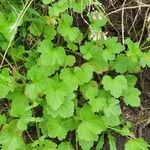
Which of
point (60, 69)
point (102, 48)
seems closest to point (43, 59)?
point (60, 69)

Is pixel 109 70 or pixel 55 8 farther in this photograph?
pixel 109 70

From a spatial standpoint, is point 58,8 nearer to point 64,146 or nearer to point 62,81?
point 62,81

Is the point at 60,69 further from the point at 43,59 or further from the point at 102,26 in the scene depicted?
the point at 102,26

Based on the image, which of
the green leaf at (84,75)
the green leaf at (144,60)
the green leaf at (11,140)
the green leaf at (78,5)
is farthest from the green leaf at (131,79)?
the green leaf at (11,140)

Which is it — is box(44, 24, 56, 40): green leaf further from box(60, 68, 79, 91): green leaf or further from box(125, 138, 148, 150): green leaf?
box(125, 138, 148, 150): green leaf

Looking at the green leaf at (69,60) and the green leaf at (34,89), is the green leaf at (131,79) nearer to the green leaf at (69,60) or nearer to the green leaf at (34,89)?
the green leaf at (69,60)

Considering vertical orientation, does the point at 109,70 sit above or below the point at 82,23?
below

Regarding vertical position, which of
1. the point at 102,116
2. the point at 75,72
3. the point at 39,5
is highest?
the point at 39,5
